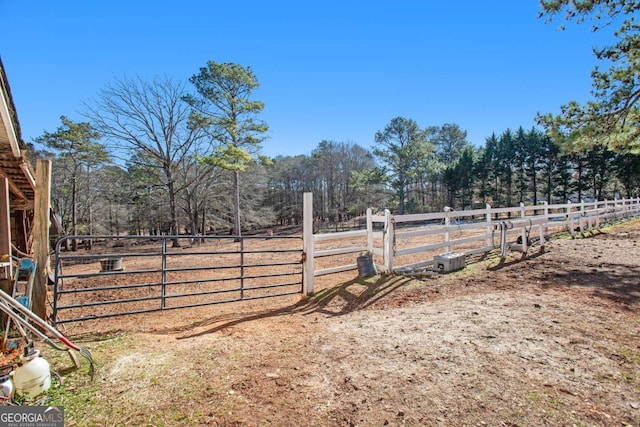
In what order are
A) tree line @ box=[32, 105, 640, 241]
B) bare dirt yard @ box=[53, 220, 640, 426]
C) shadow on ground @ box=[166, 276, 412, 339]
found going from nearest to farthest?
bare dirt yard @ box=[53, 220, 640, 426]
shadow on ground @ box=[166, 276, 412, 339]
tree line @ box=[32, 105, 640, 241]

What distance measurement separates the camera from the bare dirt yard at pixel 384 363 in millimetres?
2143

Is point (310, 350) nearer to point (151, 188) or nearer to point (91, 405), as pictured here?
point (91, 405)

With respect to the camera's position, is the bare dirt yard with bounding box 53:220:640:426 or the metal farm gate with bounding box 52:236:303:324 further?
the metal farm gate with bounding box 52:236:303:324

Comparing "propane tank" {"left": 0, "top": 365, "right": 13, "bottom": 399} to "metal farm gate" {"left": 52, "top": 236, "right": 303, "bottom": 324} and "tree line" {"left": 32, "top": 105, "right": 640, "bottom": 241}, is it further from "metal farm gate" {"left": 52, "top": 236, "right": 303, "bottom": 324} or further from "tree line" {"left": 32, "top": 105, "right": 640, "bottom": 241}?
"tree line" {"left": 32, "top": 105, "right": 640, "bottom": 241}

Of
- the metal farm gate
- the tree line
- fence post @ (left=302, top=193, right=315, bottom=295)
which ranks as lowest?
the metal farm gate

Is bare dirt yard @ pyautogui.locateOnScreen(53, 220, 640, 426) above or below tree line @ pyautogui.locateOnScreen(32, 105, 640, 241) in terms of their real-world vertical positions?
below

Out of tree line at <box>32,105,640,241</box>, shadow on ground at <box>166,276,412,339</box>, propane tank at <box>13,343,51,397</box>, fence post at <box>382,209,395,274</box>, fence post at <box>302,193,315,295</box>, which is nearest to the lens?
propane tank at <box>13,343,51,397</box>

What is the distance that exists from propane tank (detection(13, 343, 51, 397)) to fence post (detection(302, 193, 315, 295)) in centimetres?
374

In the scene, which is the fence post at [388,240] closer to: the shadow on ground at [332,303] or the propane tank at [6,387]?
the shadow on ground at [332,303]

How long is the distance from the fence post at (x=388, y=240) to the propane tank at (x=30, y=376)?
537cm

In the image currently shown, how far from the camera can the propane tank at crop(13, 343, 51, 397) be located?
2.29 meters

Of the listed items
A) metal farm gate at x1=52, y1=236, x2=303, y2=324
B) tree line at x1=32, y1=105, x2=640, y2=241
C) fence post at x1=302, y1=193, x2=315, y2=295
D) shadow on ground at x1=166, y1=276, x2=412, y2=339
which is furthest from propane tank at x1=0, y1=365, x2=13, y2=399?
tree line at x1=32, y1=105, x2=640, y2=241

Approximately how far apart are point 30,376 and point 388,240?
548 centimetres

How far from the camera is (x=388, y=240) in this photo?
20.4 ft
